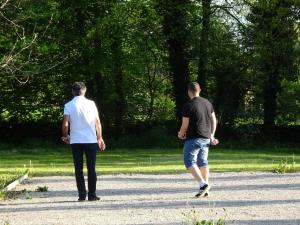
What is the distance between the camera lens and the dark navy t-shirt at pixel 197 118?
10625 mm

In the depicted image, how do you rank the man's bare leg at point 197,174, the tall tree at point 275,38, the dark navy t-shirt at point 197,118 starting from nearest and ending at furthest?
the man's bare leg at point 197,174, the dark navy t-shirt at point 197,118, the tall tree at point 275,38

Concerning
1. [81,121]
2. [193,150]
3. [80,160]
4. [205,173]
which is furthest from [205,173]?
[81,121]

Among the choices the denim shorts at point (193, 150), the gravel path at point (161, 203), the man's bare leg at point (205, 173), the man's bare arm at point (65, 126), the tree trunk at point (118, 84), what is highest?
the tree trunk at point (118, 84)

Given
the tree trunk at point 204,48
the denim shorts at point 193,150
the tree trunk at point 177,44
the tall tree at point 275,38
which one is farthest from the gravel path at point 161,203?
the tree trunk at point 204,48

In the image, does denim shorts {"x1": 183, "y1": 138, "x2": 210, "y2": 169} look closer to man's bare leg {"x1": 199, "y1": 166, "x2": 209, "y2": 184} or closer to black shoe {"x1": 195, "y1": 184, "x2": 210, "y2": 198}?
man's bare leg {"x1": 199, "y1": 166, "x2": 209, "y2": 184}

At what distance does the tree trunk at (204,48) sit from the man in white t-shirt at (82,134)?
2445 centimetres

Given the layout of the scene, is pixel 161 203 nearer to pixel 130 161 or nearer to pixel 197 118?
pixel 197 118

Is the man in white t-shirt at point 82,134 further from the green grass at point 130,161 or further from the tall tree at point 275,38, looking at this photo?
the tall tree at point 275,38

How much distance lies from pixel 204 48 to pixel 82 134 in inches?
973

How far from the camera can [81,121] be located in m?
10.4

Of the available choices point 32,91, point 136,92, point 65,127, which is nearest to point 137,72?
point 136,92

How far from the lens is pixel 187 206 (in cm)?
948

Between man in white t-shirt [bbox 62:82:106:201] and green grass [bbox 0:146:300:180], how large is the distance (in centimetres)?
620

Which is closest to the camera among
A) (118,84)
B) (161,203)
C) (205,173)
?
(161,203)
